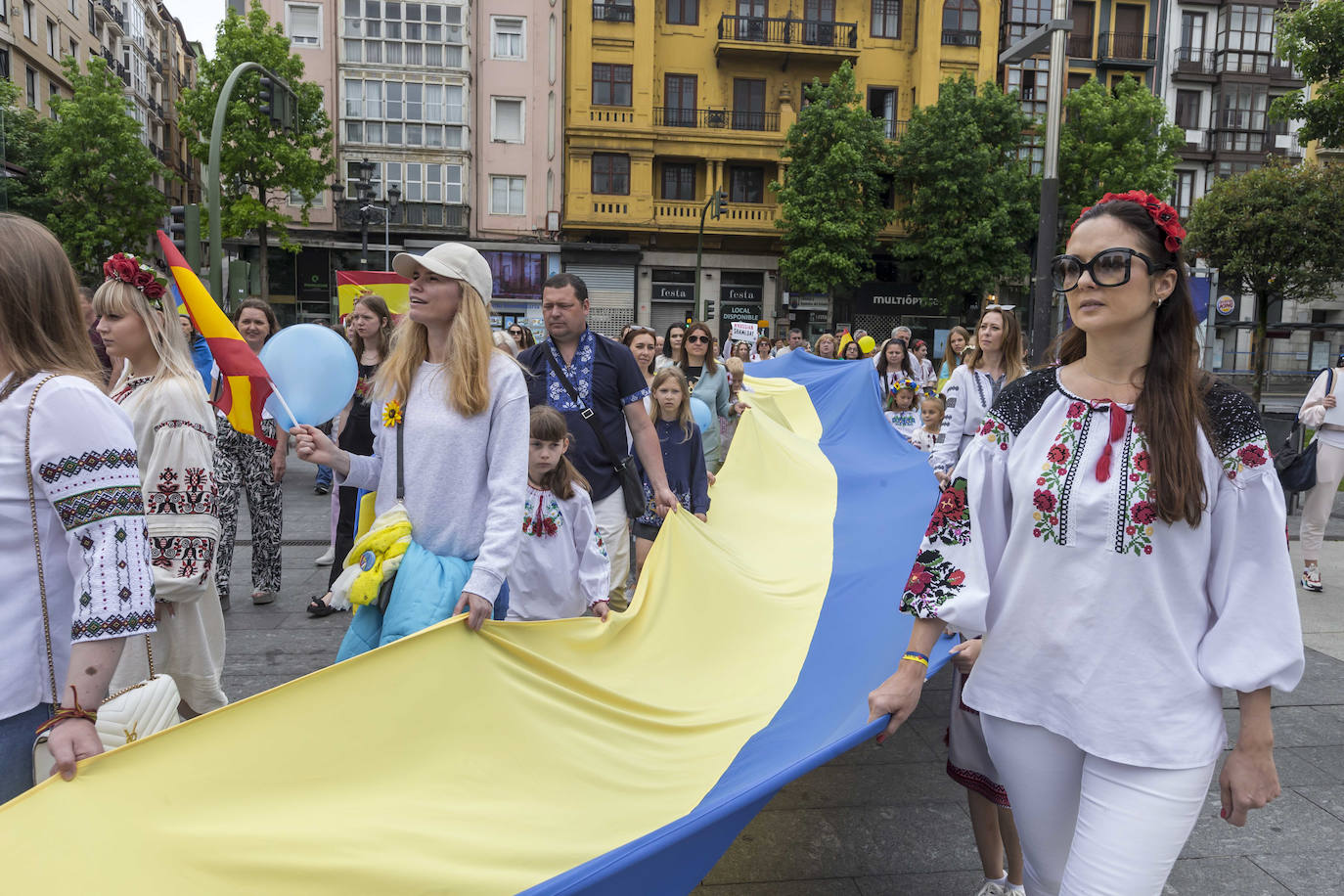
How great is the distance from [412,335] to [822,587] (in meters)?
2.63

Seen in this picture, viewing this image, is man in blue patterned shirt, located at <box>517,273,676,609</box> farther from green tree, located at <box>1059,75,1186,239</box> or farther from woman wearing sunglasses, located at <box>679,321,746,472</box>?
green tree, located at <box>1059,75,1186,239</box>

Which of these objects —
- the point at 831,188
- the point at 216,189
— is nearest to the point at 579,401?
the point at 216,189

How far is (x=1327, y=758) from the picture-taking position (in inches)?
188

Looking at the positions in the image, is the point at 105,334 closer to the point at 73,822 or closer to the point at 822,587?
the point at 73,822

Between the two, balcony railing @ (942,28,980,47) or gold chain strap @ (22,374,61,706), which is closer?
gold chain strap @ (22,374,61,706)

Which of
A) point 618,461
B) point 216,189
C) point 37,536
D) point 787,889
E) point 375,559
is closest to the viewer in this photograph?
point 37,536

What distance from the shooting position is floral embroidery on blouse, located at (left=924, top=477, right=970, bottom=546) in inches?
94.4

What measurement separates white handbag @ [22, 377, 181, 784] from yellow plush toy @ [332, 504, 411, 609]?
0.65m

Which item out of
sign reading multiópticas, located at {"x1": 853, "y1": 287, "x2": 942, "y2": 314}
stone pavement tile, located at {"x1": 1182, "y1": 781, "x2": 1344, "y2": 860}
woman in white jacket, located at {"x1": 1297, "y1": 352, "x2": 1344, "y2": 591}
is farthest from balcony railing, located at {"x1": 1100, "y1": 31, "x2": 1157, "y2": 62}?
stone pavement tile, located at {"x1": 1182, "y1": 781, "x2": 1344, "y2": 860}

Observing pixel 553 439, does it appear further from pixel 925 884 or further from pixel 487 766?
pixel 925 884

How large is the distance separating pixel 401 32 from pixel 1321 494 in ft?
125

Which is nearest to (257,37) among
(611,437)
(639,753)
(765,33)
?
(765,33)

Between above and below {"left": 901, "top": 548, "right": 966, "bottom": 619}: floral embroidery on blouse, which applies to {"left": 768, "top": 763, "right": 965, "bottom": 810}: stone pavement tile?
below

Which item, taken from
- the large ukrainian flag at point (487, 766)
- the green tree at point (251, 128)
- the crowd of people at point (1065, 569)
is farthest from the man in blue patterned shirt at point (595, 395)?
the green tree at point (251, 128)
